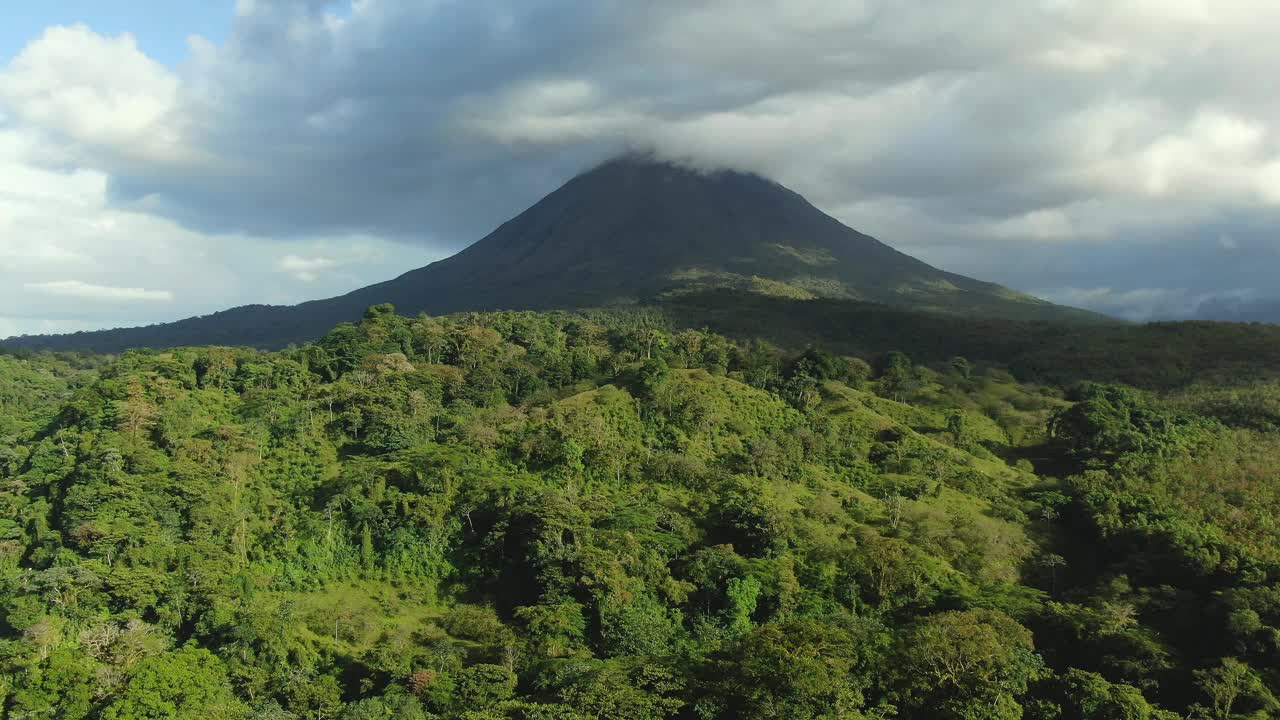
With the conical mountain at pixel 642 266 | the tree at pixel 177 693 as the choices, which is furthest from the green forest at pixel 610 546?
the conical mountain at pixel 642 266

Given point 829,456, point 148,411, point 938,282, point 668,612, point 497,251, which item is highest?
point 497,251

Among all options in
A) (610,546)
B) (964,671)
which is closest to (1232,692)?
(964,671)

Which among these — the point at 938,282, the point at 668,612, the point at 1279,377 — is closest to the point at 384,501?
the point at 668,612

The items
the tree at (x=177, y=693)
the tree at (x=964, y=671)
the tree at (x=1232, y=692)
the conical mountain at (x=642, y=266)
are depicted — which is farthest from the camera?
the conical mountain at (x=642, y=266)

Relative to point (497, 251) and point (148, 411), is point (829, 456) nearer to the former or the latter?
point (148, 411)

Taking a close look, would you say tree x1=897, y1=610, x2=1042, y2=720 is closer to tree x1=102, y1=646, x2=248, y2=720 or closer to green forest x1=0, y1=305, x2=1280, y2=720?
green forest x1=0, y1=305, x2=1280, y2=720

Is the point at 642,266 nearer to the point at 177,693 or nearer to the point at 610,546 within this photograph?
the point at 610,546

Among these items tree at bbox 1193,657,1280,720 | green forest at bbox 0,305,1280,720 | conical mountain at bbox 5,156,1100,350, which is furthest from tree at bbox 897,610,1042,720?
conical mountain at bbox 5,156,1100,350

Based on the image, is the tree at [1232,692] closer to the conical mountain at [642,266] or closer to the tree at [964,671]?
the tree at [964,671]
